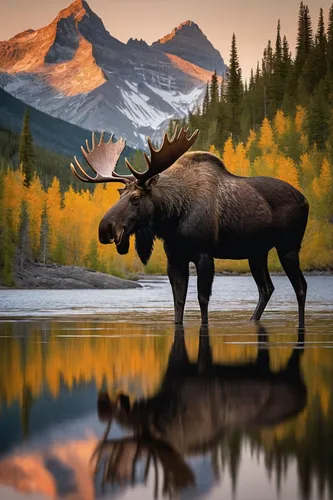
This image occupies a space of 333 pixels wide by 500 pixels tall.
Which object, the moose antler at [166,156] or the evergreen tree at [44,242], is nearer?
the moose antler at [166,156]

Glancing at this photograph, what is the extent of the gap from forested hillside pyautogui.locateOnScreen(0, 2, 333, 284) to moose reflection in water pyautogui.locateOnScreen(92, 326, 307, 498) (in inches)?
1999

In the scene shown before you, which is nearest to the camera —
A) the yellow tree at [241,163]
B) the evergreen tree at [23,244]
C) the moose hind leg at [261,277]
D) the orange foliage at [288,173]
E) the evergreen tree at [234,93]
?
the moose hind leg at [261,277]

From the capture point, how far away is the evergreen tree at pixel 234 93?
12412 centimetres

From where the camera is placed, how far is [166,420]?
5066 mm

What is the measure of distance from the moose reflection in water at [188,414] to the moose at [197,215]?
185 inches

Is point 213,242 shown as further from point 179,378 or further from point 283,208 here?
point 179,378

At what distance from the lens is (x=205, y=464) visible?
12.9 ft

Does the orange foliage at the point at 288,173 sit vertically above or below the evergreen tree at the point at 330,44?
below

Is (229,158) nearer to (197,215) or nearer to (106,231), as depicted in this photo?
(197,215)

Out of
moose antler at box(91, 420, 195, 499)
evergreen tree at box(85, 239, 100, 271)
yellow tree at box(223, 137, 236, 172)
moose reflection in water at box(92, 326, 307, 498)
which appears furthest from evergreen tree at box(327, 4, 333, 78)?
moose antler at box(91, 420, 195, 499)

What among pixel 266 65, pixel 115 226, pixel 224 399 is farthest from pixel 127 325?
pixel 266 65

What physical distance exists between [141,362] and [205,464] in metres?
4.23

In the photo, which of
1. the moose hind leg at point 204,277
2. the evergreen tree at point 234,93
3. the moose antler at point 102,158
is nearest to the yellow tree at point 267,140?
the evergreen tree at point 234,93

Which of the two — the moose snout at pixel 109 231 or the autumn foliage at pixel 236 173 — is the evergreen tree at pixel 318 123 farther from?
the moose snout at pixel 109 231
